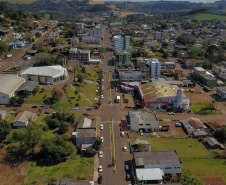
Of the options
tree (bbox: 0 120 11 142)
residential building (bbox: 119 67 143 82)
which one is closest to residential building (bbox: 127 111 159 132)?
tree (bbox: 0 120 11 142)

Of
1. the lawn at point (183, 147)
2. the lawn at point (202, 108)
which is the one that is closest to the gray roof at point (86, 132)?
the lawn at point (183, 147)

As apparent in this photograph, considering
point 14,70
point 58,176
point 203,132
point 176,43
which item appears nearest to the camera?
point 58,176

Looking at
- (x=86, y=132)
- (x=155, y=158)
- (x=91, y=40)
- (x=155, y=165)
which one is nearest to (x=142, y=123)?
(x=155, y=158)

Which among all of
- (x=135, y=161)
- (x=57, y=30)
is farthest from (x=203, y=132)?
(x=57, y=30)

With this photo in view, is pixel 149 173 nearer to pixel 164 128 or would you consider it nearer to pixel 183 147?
pixel 183 147

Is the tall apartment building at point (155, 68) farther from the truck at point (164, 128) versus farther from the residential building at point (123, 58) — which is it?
the truck at point (164, 128)

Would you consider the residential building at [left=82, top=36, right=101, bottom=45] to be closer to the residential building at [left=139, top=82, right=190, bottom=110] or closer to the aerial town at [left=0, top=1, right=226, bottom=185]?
the aerial town at [left=0, top=1, right=226, bottom=185]

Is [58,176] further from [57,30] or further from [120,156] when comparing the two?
[57,30]
